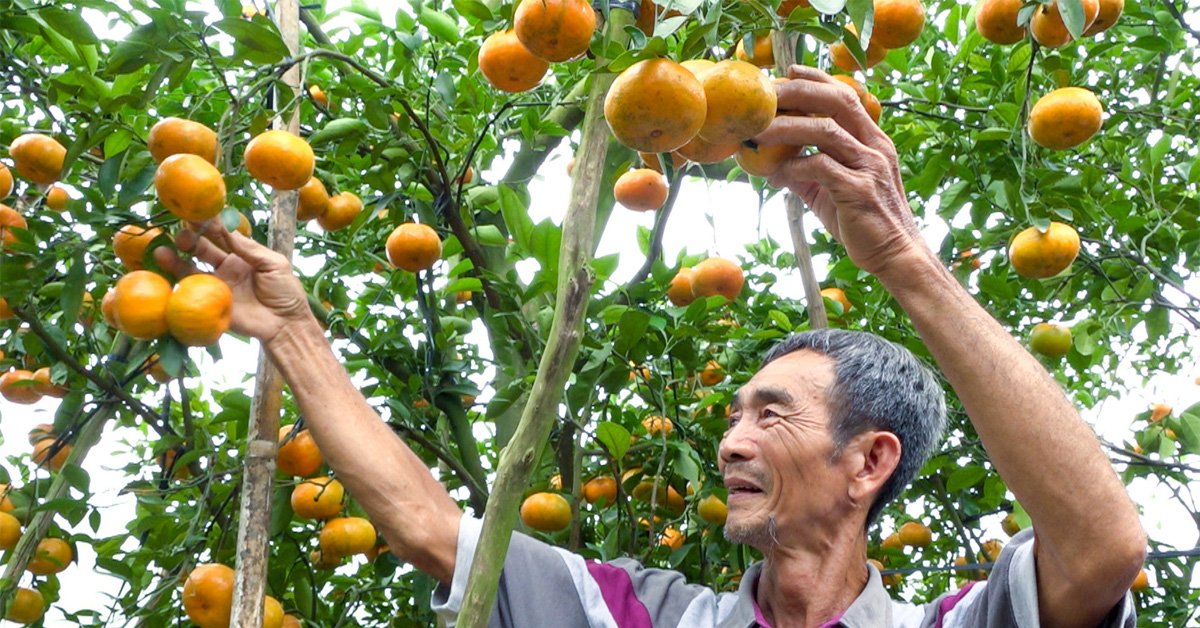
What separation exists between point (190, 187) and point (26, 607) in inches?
63.5

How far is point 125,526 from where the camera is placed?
2.94 m

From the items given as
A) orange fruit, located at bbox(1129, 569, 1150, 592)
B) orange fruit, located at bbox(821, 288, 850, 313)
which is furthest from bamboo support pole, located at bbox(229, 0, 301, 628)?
orange fruit, located at bbox(1129, 569, 1150, 592)

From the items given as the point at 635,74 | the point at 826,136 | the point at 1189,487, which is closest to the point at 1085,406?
the point at 1189,487

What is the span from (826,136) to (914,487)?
6.71 ft

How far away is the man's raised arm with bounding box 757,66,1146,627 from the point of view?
1459mm

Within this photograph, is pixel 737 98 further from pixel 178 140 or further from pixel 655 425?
pixel 655 425

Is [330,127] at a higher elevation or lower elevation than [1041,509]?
higher

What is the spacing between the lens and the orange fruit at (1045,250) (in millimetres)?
2240

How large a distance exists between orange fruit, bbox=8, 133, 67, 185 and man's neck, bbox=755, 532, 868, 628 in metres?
1.44

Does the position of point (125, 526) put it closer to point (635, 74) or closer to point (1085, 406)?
point (635, 74)

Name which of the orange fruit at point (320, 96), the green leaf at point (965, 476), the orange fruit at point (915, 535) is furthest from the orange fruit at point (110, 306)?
the orange fruit at point (915, 535)

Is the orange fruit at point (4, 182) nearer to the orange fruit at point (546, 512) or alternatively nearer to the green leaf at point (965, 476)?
the orange fruit at point (546, 512)

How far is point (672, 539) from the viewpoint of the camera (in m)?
3.10

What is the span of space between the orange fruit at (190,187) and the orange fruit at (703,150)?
60 cm
